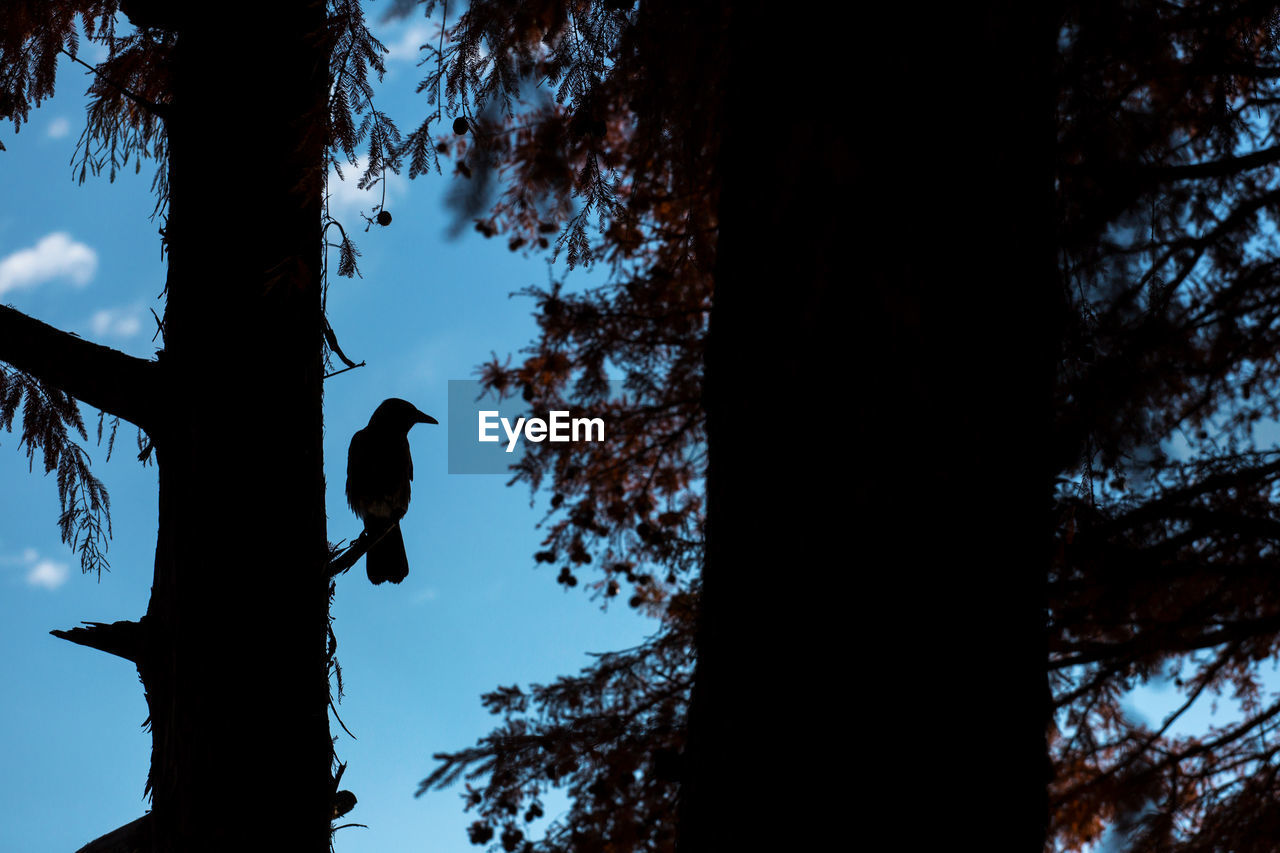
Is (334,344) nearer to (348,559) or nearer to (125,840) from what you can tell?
(348,559)

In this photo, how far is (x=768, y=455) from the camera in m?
1.54

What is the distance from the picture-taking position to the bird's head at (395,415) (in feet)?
14.8

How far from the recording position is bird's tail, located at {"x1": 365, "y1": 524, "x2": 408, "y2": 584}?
4367mm

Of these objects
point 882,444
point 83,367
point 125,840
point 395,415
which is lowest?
point 125,840

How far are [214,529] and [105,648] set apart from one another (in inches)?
26.6

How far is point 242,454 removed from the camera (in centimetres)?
297

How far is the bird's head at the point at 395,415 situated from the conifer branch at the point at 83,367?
4.86ft

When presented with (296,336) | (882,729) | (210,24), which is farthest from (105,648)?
(882,729)

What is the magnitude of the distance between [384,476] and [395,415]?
1.09ft

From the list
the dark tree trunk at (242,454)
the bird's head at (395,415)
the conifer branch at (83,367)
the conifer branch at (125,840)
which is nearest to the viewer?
the dark tree trunk at (242,454)

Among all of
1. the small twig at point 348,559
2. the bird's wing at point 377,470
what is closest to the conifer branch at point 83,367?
the small twig at point 348,559

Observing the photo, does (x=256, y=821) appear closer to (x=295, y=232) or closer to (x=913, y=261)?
(x=295, y=232)

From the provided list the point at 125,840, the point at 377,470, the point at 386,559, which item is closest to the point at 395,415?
the point at 377,470

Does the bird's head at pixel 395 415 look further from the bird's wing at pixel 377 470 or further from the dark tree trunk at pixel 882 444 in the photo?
the dark tree trunk at pixel 882 444
